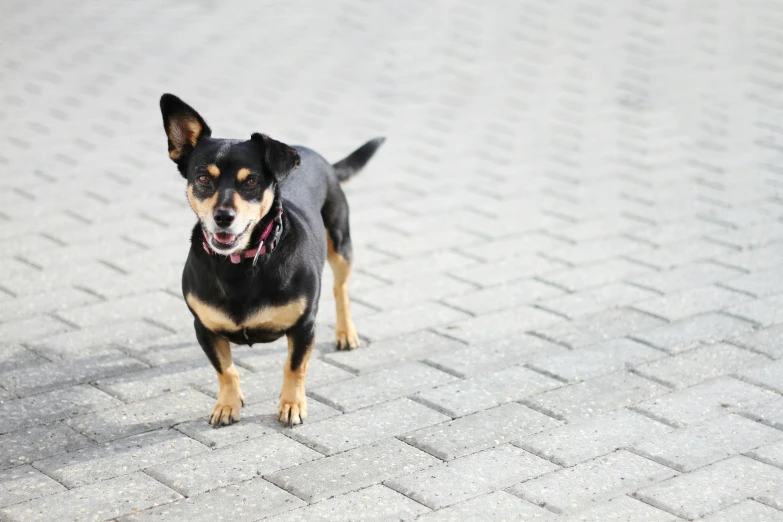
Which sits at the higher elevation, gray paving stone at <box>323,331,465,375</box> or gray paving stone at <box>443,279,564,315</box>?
gray paving stone at <box>443,279,564,315</box>

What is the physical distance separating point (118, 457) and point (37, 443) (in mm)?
336

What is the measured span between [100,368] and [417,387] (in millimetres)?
1376

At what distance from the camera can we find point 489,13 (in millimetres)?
11609

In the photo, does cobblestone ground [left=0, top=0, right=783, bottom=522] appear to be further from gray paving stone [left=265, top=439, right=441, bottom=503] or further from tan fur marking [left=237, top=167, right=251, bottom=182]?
tan fur marking [left=237, top=167, right=251, bottom=182]

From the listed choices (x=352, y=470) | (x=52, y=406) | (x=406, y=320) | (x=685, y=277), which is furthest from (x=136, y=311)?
(x=685, y=277)

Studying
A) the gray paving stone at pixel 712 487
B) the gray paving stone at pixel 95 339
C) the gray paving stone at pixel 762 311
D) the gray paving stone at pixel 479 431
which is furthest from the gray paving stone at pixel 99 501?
the gray paving stone at pixel 762 311

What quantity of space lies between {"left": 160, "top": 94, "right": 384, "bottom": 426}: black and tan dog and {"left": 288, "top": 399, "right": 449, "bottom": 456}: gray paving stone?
4.3 inches

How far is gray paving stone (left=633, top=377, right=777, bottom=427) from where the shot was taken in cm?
408

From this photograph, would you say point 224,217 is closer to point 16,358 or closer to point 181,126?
point 181,126

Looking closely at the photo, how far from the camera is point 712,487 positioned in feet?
11.5

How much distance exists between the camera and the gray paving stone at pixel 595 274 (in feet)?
18.3

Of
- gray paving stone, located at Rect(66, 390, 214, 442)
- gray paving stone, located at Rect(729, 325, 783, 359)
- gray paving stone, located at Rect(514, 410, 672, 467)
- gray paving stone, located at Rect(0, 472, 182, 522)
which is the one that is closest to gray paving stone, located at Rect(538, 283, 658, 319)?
gray paving stone, located at Rect(729, 325, 783, 359)

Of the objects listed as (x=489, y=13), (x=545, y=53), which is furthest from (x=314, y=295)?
(x=489, y=13)

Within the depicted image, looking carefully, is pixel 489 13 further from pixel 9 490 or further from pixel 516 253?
pixel 9 490
